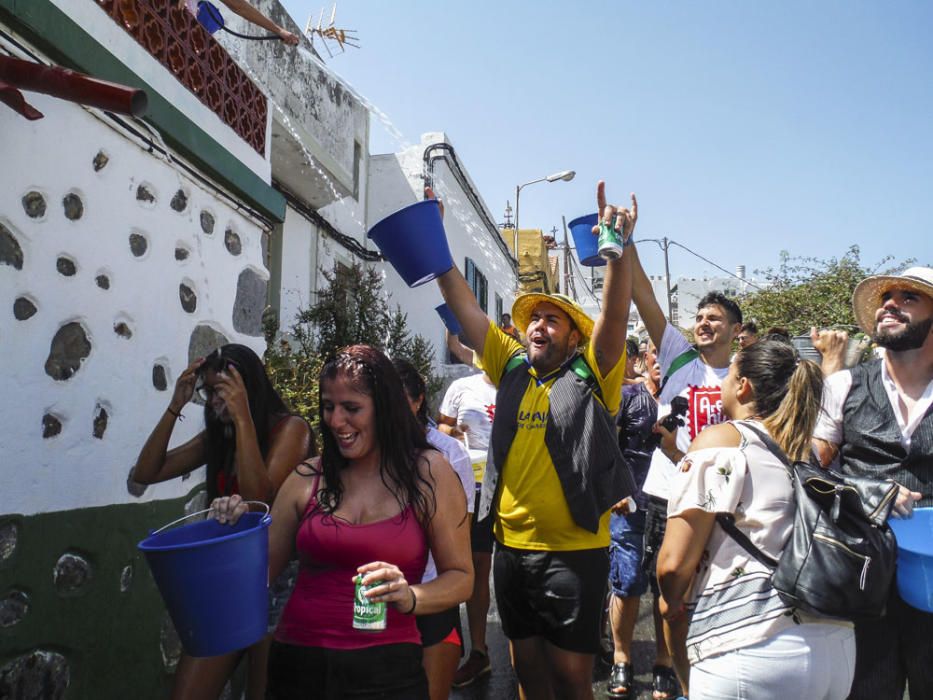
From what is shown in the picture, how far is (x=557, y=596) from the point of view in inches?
109

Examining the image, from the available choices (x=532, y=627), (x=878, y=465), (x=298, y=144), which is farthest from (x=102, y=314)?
(x=298, y=144)

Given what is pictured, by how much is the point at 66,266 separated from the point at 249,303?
1487 millimetres

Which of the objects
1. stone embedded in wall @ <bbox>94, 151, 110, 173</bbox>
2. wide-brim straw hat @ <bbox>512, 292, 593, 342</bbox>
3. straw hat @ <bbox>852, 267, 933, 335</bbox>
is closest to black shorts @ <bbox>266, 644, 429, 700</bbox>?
wide-brim straw hat @ <bbox>512, 292, 593, 342</bbox>

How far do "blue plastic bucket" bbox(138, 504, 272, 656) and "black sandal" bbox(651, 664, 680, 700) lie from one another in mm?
2587

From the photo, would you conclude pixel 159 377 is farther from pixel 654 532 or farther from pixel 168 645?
pixel 654 532

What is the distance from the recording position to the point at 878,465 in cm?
272

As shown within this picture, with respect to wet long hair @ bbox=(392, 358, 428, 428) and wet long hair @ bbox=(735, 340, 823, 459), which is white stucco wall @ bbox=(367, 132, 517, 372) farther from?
wet long hair @ bbox=(735, 340, 823, 459)

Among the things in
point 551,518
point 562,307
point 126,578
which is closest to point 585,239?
point 562,307

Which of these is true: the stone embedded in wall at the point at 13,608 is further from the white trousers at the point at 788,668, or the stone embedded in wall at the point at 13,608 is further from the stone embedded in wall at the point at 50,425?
the white trousers at the point at 788,668

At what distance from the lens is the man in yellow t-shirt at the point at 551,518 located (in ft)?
9.06

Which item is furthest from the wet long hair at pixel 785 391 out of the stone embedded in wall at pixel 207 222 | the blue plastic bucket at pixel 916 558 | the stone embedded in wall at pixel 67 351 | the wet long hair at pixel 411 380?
the stone embedded in wall at pixel 207 222

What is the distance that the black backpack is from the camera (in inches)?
74.4

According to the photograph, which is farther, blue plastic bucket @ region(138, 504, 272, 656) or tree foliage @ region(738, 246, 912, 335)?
tree foliage @ region(738, 246, 912, 335)

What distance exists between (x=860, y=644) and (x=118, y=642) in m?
2.80
